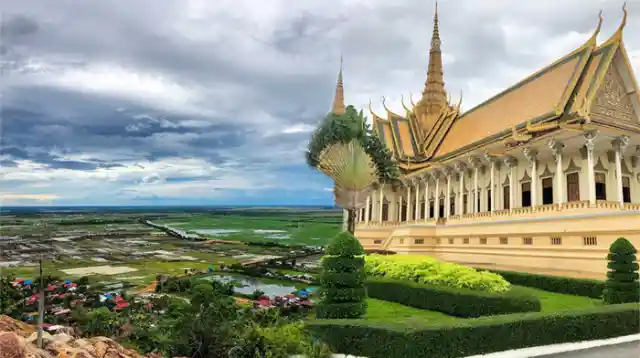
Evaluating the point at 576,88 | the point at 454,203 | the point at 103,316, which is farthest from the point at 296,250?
the point at 454,203

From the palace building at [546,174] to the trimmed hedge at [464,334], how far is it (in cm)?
801

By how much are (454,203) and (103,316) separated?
27.0m

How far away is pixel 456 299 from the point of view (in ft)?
35.4

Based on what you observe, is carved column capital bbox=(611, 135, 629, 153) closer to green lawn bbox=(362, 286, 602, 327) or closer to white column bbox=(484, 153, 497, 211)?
white column bbox=(484, 153, 497, 211)

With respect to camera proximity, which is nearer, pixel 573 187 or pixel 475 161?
pixel 573 187

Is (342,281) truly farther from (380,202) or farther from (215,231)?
(380,202)

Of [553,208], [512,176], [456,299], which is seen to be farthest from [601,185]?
[456,299]

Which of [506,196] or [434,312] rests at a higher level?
[506,196]

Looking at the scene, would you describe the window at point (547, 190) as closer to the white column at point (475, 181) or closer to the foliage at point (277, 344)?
the white column at point (475, 181)

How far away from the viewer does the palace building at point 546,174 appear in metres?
17.2

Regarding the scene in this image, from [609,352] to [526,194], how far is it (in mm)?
16925

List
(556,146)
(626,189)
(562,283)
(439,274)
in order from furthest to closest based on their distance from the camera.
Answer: (626,189)
(556,146)
(562,283)
(439,274)

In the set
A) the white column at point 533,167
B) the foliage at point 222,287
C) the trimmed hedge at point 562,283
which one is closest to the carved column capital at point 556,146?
the white column at point 533,167

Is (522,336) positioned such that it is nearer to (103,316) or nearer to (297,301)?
(297,301)
